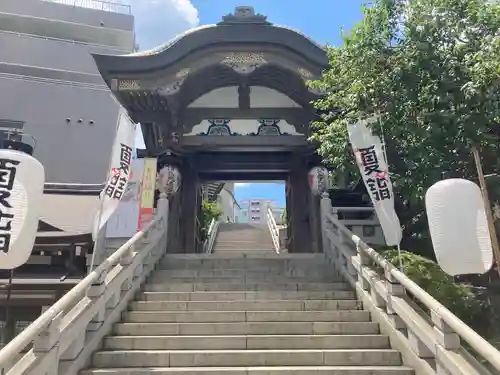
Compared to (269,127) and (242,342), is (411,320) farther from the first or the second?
(269,127)

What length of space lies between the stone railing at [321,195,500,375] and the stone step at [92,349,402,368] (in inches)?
15.0

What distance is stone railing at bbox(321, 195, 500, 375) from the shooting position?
4.20 metres

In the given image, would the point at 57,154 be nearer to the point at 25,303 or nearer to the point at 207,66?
the point at 25,303

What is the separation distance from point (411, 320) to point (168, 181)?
280 inches

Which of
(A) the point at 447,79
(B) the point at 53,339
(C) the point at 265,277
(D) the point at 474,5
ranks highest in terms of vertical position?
(D) the point at 474,5

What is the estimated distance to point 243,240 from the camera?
1747 cm

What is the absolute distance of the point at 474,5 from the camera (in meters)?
6.14

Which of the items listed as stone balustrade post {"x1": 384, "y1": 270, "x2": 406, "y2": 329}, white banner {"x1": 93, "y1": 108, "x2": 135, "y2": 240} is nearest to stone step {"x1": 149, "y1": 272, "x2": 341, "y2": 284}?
white banner {"x1": 93, "y1": 108, "x2": 135, "y2": 240}

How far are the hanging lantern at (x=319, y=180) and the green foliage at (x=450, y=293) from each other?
4.39 m

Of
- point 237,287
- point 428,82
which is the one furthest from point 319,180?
point 428,82

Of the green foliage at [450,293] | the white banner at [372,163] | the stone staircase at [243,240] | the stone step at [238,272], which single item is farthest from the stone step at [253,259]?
the stone staircase at [243,240]

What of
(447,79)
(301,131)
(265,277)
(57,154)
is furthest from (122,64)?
(57,154)

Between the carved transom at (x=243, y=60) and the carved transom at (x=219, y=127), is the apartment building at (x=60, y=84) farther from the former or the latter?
the carved transom at (x=243, y=60)

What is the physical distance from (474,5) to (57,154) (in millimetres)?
16177
